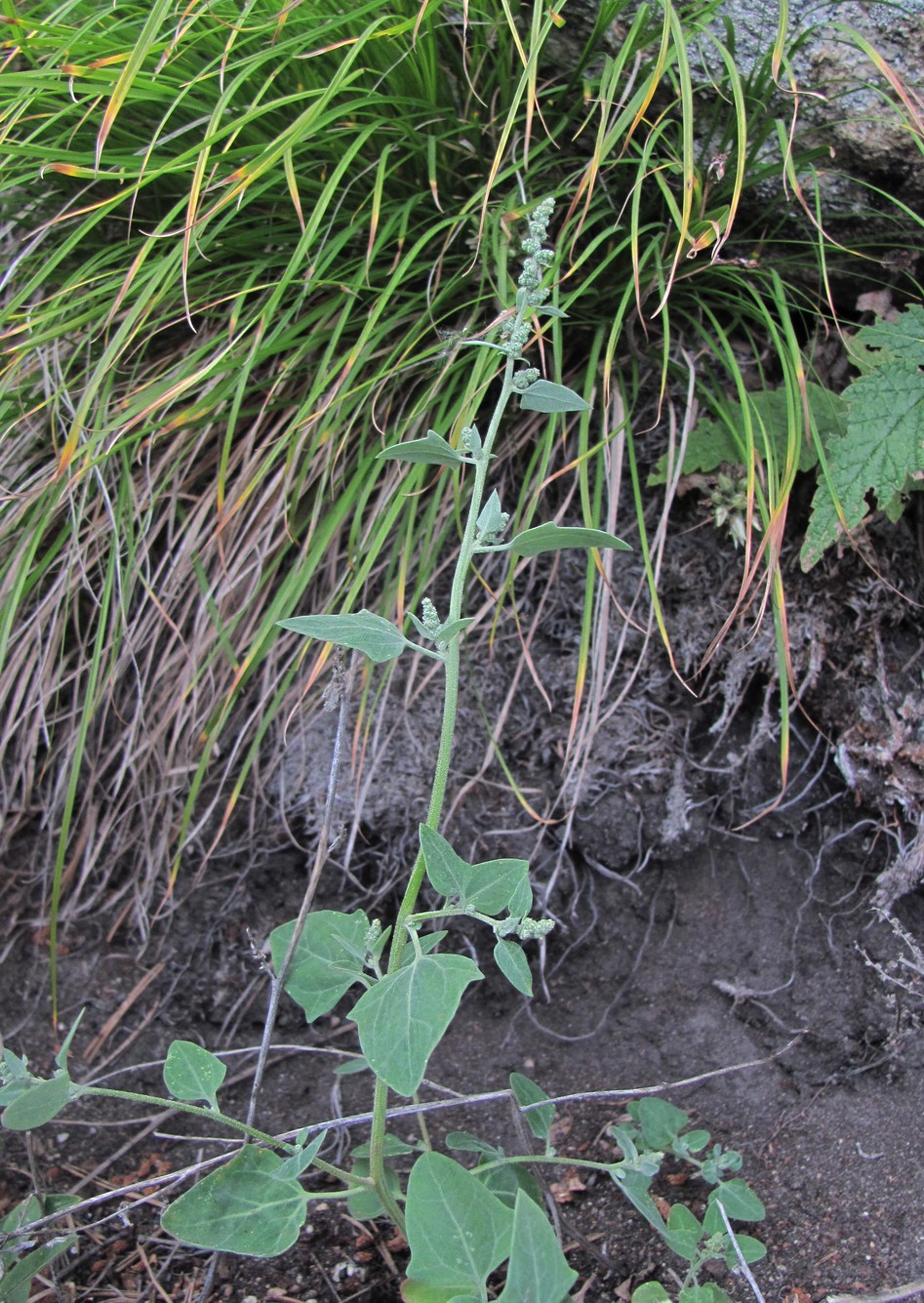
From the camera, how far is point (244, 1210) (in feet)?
2.90

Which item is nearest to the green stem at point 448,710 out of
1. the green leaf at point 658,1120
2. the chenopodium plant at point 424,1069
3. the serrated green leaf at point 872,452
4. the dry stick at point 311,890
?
the chenopodium plant at point 424,1069

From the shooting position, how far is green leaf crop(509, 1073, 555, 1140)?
3.48 feet

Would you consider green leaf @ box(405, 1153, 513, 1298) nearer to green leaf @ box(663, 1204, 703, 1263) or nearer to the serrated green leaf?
green leaf @ box(663, 1204, 703, 1263)

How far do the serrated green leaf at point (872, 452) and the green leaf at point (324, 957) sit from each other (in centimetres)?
86

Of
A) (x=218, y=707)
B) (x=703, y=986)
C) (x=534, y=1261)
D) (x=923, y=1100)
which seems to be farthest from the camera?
(x=218, y=707)

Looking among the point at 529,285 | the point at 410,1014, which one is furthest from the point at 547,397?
the point at 410,1014

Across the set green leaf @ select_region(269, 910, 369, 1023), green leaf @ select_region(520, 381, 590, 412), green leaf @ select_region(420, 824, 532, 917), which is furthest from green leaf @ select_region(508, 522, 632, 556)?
green leaf @ select_region(269, 910, 369, 1023)

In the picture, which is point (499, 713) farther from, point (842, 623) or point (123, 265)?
point (123, 265)

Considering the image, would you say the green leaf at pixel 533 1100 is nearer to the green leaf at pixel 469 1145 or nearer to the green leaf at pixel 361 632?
the green leaf at pixel 469 1145

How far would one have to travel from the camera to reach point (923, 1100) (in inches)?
49.5

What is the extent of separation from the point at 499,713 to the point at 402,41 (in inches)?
45.0

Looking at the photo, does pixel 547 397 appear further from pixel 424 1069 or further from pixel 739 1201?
pixel 739 1201

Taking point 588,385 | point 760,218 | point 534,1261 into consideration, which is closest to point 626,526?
point 588,385

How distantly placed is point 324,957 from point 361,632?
380 millimetres
